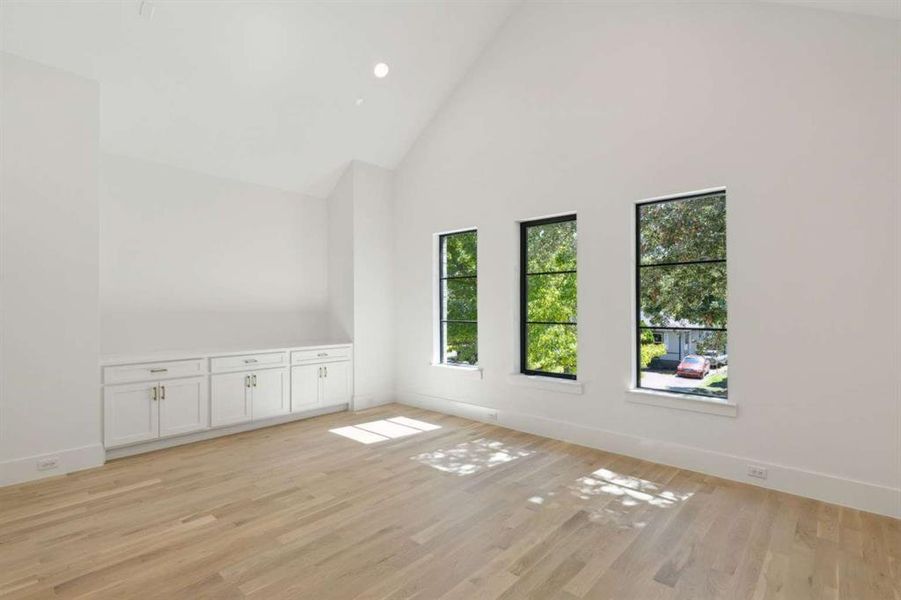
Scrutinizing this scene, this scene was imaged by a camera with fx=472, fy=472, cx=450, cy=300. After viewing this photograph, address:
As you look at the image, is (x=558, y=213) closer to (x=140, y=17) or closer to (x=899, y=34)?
(x=899, y=34)

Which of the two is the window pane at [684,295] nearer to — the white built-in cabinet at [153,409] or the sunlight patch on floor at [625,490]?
the sunlight patch on floor at [625,490]

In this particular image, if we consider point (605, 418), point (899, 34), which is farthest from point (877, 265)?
point (605, 418)

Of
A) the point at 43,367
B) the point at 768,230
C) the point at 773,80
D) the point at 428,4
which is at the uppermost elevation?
the point at 428,4

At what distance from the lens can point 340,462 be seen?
13.1ft

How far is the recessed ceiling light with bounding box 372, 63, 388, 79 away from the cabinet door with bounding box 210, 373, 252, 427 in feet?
11.3

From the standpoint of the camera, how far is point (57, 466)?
3.75 meters

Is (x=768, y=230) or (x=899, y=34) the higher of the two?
(x=899, y=34)

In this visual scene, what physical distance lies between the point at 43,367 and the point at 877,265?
604 centimetres

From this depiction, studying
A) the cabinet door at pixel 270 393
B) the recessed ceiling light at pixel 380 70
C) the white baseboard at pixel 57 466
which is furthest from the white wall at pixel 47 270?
the recessed ceiling light at pixel 380 70

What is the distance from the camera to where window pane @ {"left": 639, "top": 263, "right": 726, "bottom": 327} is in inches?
149

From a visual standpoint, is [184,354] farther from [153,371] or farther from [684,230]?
[684,230]

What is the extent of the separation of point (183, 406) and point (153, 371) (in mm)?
433

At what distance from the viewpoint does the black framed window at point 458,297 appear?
560cm

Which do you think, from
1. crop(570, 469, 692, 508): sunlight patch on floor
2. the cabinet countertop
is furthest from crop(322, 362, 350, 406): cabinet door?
crop(570, 469, 692, 508): sunlight patch on floor
